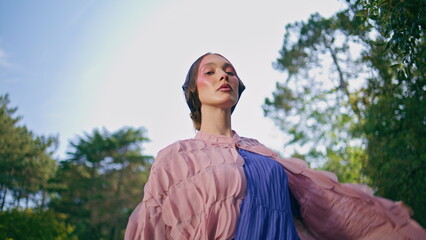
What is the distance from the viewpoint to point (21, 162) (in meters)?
22.3

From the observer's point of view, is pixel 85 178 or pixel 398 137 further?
pixel 85 178

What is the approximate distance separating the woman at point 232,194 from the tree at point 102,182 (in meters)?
18.2

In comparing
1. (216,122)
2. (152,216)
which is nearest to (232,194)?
(152,216)

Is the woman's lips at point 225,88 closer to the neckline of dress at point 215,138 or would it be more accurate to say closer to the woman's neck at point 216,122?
the woman's neck at point 216,122

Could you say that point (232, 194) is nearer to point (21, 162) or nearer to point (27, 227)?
point (27, 227)

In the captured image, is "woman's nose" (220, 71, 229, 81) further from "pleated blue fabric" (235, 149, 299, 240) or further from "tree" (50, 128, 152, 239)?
"tree" (50, 128, 152, 239)

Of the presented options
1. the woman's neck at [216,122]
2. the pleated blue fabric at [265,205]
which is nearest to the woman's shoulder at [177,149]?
the woman's neck at [216,122]

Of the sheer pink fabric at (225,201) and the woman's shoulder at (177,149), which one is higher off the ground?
the woman's shoulder at (177,149)

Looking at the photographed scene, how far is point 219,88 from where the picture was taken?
2586mm

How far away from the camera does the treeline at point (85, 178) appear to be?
20016 millimetres


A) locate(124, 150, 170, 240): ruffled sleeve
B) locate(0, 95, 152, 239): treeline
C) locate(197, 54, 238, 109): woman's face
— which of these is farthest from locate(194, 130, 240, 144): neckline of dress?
locate(0, 95, 152, 239): treeline

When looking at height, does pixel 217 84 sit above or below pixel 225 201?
above

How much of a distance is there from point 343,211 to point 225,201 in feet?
2.91

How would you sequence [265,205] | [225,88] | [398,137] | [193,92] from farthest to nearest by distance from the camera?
[398,137] → [193,92] → [225,88] → [265,205]
